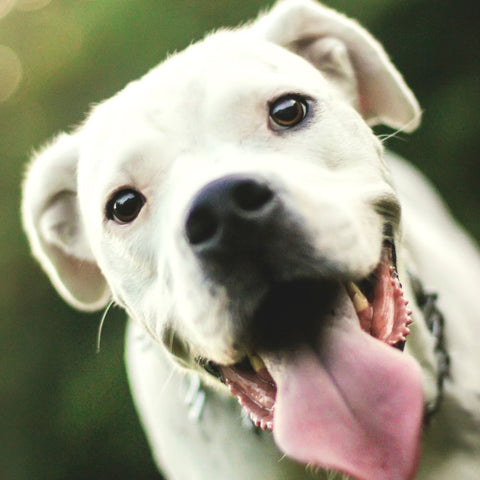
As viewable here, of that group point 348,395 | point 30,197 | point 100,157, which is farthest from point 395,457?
point 30,197

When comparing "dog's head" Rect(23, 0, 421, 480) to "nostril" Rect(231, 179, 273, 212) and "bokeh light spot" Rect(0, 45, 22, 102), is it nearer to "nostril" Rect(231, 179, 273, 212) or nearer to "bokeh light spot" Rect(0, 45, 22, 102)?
"nostril" Rect(231, 179, 273, 212)

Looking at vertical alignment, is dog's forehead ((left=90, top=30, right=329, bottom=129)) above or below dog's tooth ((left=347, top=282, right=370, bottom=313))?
above

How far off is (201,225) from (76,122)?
423cm

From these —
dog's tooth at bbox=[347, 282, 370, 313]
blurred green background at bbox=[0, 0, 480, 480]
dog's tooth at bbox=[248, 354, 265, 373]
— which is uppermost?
dog's tooth at bbox=[347, 282, 370, 313]

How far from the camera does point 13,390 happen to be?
507 cm

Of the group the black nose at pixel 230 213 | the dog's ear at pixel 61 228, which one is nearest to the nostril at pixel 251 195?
the black nose at pixel 230 213

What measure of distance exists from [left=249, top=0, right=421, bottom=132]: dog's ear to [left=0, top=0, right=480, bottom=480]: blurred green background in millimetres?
2103

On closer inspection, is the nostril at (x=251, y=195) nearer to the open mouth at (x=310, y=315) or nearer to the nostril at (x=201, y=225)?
the nostril at (x=201, y=225)

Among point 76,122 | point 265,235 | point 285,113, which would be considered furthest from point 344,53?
point 76,122

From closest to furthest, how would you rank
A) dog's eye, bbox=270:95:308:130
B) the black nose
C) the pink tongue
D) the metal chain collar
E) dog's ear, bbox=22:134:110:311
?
the black nose → the pink tongue → dog's eye, bbox=270:95:308:130 → the metal chain collar → dog's ear, bbox=22:134:110:311

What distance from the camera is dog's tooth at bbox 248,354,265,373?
1986 mm

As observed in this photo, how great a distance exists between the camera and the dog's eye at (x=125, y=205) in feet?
7.05

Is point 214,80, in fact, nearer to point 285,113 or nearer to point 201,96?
point 201,96

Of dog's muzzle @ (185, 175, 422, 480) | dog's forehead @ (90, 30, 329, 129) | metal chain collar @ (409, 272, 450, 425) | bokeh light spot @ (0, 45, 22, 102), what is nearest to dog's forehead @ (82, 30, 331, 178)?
dog's forehead @ (90, 30, 329, 129)
